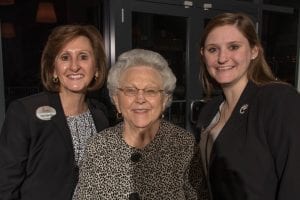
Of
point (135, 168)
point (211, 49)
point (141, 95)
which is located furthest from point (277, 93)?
point (135, 168)

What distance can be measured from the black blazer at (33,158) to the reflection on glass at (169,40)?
209cm

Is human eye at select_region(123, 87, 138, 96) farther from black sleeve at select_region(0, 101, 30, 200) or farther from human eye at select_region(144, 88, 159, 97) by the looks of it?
black sleeve at select_region(0, 101, 30, 200)

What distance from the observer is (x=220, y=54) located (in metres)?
1.75

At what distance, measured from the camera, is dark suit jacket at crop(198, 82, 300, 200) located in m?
1.41

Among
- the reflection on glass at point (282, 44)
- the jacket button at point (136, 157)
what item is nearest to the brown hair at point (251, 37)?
the jacket button at point (136, 157)

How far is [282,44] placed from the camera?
5531 mm

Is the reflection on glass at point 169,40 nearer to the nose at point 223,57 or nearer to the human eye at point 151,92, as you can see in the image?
the nose at point 223,57

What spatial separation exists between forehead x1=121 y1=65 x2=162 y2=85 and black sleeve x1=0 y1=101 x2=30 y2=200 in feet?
1.66

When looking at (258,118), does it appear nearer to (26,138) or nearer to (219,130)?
(219,130)

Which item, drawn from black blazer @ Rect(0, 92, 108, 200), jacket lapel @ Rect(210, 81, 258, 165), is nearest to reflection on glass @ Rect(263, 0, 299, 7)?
jacket lapel @ Rect(210, 81, 258, 165)

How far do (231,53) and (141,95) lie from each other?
0.52m

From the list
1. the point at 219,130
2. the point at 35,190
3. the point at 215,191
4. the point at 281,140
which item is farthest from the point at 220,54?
the point at 35,190

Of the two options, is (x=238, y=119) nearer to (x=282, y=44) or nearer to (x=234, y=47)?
(x=234, y=47)

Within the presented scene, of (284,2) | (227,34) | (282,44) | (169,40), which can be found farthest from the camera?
(282,44)
